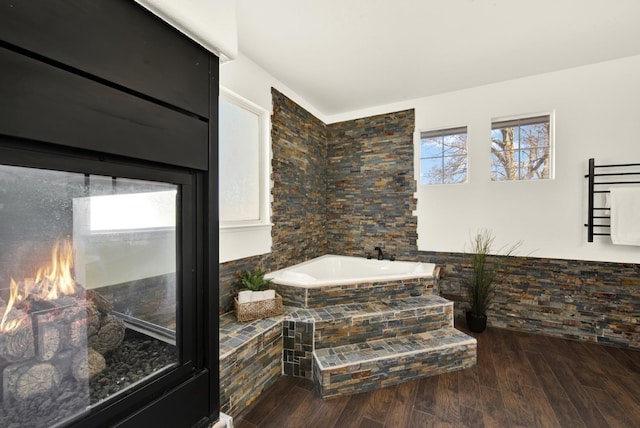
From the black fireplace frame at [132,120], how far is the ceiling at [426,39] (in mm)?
1278

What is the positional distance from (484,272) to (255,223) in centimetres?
249

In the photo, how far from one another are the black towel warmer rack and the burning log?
3545mm

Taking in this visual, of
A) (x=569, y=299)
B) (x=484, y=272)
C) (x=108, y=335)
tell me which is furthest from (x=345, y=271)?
(x=108, y=335)

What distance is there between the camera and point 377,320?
2230 millimetres

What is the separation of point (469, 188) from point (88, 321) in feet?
10.8

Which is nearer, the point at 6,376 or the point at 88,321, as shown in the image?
Answer: the point at 6,376

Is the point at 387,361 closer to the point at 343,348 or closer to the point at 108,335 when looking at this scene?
the point at 343,348

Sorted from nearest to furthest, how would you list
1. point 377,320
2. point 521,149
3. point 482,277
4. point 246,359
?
point 246,359 < point 377,320 < point 482,277 < point 521,149

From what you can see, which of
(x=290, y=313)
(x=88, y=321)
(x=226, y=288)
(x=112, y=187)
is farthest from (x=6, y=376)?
(x=290, y=313)

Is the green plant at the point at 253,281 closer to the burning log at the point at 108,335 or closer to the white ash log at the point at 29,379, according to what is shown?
the burning log at the point at 108,335

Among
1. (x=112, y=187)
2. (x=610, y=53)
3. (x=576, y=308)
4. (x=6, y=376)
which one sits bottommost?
(x=576, y=308)

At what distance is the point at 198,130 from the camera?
100 cm

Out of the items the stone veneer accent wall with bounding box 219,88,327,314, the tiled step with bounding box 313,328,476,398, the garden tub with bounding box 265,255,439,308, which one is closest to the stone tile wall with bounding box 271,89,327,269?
the stone veneer accent wall with bounding box 219,88,327,314

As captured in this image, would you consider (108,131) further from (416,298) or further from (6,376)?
(416,298)
